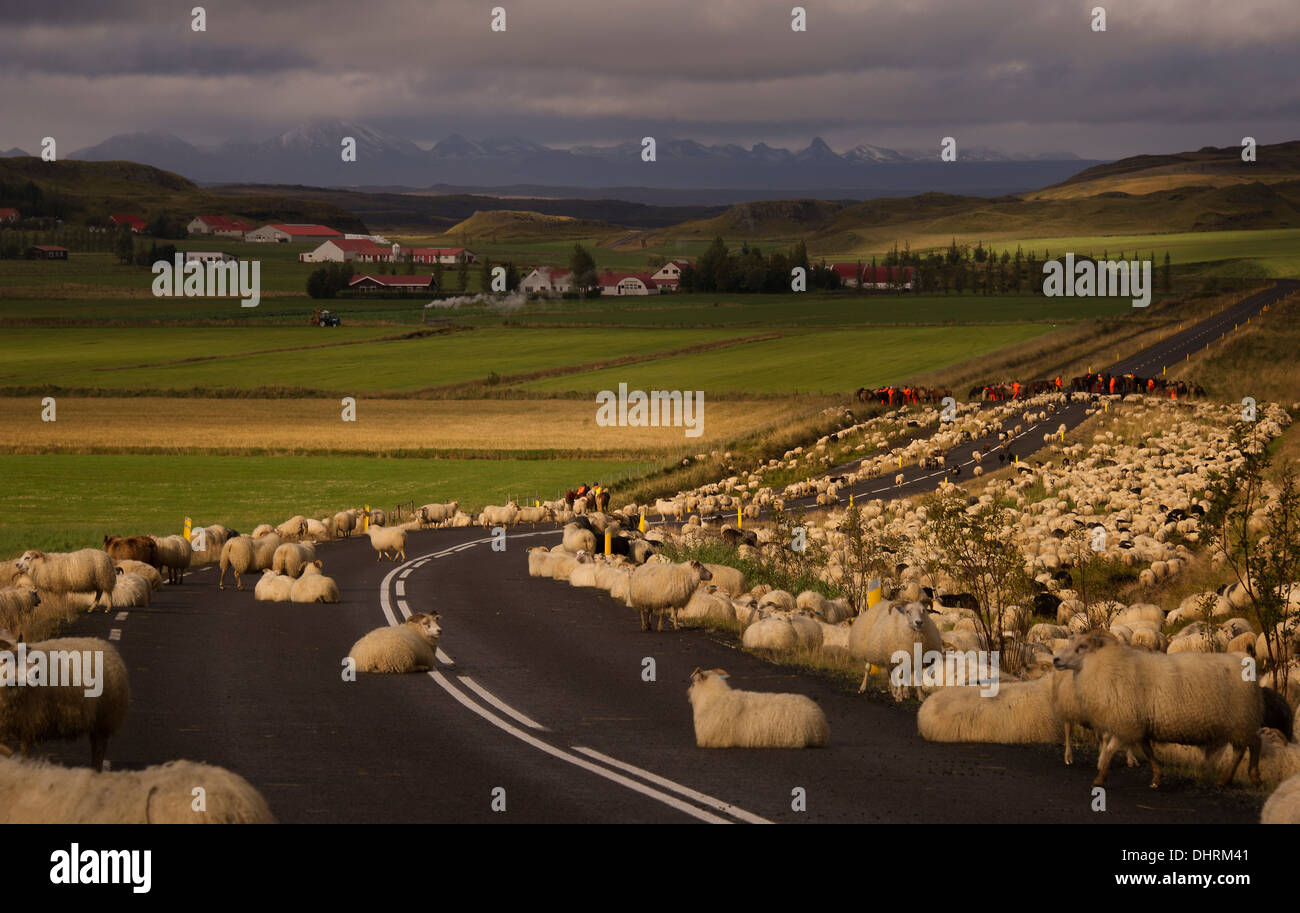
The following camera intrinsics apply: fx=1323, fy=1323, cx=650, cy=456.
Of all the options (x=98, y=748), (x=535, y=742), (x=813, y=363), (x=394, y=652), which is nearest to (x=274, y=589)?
(x=394, y=652)

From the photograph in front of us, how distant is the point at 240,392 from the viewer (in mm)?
100562

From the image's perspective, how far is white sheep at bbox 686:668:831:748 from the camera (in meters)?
14.1

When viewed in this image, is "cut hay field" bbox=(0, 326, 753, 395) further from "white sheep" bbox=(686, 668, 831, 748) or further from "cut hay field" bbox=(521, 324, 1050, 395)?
"white sheep" bbox=(686, 668, 831, 748)

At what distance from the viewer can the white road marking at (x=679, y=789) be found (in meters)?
11.1

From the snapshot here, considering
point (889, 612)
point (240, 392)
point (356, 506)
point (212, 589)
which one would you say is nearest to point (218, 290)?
point (240, 392)

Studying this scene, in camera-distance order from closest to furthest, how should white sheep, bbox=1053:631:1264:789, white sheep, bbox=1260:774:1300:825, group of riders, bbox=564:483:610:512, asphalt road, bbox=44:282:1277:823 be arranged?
1. white sheep, bbox=1260:774:1300:825
2. asphalt road, bbox=44:282:1277:823
3. white sheep, bbox=1053:631:1264:789
4. group of riders, bbox=564:483:610:512

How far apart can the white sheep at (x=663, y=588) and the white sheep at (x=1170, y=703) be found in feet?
36.4

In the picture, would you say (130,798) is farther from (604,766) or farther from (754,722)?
(754,722)

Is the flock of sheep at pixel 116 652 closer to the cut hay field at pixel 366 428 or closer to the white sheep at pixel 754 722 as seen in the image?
the white sheep at pixel 754 722

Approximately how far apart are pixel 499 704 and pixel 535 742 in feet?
7.78

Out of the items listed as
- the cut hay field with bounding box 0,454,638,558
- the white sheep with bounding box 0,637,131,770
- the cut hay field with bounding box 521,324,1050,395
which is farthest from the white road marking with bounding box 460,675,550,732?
the cut hay field with bounding box 521,324,1050,395

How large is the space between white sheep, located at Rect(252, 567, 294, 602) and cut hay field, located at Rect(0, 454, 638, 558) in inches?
616

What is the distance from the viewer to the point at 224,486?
2382 inches
